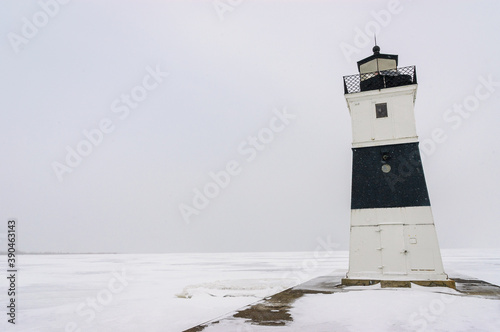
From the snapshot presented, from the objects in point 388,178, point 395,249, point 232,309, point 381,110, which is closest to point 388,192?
point 388,178

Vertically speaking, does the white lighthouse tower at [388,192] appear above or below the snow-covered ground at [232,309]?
above

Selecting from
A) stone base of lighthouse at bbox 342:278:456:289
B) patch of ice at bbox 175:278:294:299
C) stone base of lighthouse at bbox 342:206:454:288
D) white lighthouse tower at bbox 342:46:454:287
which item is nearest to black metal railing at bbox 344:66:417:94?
white lighthouse tower at bbox 342:46:454:287

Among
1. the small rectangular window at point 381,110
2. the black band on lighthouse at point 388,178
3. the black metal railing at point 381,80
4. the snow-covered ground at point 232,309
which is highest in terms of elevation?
the black metal railing at point 381,80

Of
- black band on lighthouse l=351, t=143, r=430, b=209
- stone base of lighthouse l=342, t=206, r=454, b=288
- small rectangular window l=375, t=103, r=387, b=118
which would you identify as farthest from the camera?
small rectangular window l=375, t=103, r=387, b=118

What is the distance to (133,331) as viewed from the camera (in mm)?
8445

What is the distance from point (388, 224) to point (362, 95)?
4.52 metres

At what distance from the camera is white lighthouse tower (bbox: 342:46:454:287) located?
36.1ft

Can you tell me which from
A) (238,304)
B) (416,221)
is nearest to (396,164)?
(416,221)

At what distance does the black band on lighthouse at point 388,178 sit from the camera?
1138cm

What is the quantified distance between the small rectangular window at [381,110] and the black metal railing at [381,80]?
63 cm

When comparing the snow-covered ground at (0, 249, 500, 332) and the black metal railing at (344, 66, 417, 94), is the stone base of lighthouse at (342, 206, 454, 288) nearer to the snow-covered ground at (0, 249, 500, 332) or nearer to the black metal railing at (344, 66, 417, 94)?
the snow-covered ground at (0, 249, 500, 332)

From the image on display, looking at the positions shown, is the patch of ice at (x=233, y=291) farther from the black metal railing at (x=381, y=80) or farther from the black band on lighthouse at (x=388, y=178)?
the black metal railing at (x=381, y=80)

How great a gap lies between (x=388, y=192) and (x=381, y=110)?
2862mm

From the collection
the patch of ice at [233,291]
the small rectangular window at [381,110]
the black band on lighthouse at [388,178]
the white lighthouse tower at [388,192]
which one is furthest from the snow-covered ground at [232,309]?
the small rectangular window at [381,110]
